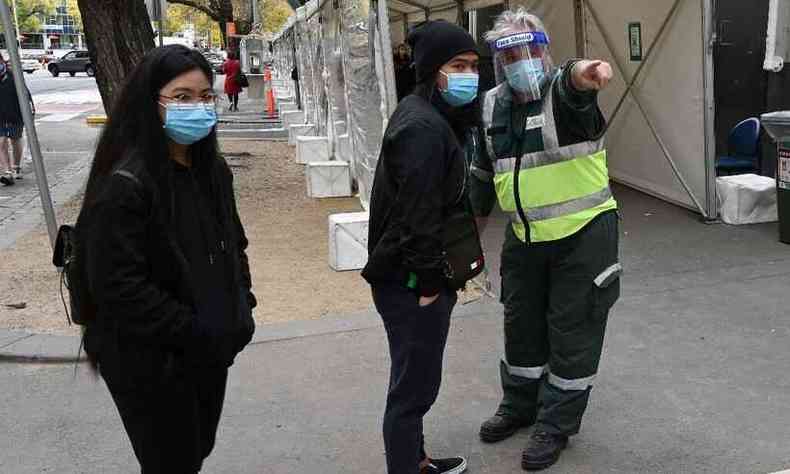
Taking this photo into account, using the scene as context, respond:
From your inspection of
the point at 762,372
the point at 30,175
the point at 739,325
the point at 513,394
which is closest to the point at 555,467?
the point at 513,394

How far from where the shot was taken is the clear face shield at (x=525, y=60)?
3.35 metres

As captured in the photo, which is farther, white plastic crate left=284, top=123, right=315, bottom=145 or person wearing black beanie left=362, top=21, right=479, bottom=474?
white plastic crate left=284, top=123, right=315, bottom=145

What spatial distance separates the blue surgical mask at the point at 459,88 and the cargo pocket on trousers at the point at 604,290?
0.99m

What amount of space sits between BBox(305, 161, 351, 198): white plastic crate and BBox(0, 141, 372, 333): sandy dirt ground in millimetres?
139

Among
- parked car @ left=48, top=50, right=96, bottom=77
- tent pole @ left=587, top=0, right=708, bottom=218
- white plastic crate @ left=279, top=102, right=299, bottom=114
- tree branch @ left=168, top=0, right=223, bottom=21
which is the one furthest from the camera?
parked car @ left=48, top=50, right=96, bottom=77

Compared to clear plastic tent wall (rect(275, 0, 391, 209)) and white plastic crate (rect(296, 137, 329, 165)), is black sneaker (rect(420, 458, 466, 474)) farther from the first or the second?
white plastic crate (rect(296, 137, 329, 165))

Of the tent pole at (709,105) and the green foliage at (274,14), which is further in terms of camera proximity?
the green foliage at (274,14)

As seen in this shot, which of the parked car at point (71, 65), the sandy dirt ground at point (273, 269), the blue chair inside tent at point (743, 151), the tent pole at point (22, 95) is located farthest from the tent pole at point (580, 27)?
the parked car at point (71, 65)

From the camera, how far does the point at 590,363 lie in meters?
3.63

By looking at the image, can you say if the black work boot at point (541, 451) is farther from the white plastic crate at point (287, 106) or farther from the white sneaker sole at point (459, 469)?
the white plastic crate at point (287, 106)

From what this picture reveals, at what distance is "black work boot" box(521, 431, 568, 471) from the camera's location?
12.0 ft

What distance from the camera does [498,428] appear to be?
394 cm

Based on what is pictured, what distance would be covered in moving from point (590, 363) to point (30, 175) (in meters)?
11.5

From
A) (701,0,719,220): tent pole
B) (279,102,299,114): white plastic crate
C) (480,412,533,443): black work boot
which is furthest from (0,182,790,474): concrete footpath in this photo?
(279,102,299,114): white plastic crate
